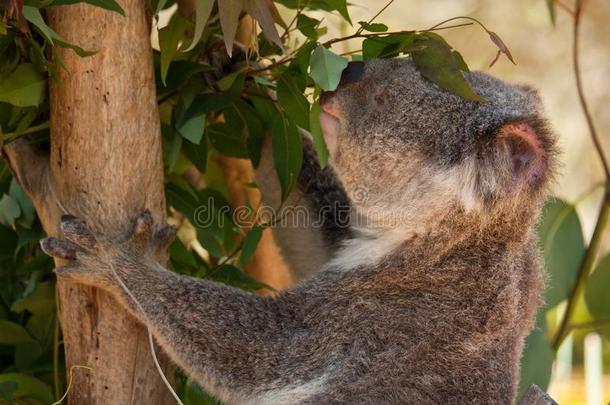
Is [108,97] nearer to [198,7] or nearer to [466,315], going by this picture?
[198,7]

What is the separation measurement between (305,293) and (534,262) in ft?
2.76

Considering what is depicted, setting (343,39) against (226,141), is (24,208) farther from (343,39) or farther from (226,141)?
(343,39)

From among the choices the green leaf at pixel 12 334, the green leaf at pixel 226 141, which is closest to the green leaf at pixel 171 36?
the green leaf at pixel 226 141

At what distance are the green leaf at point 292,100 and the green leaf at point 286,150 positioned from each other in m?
0.26

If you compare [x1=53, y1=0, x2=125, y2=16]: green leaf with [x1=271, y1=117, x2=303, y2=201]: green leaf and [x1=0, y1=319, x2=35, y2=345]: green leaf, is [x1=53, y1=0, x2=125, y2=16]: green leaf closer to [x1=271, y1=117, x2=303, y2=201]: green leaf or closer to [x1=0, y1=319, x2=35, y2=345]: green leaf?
[x1=271, y1=117, x2=303, y2=201]: green leaf

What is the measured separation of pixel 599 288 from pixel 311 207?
1514 mm

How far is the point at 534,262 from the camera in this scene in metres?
3.22

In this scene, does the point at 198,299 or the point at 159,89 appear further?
the point at 159,89

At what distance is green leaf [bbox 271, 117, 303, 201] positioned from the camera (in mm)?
3178

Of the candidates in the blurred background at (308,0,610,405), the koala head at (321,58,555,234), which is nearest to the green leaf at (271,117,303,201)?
the koala head at (321,58,555,234)

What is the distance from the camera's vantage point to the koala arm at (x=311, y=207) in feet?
12.0

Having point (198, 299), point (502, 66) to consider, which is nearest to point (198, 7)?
point (198, 299)

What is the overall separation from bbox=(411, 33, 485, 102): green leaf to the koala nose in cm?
29

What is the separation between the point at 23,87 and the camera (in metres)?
2.63
